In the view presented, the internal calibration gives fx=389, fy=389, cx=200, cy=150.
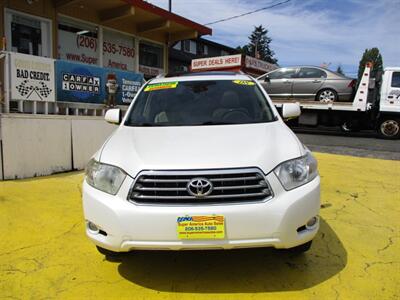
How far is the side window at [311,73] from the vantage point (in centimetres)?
1269

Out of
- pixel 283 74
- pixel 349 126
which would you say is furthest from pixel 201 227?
pixel 349 126

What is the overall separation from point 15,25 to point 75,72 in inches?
126

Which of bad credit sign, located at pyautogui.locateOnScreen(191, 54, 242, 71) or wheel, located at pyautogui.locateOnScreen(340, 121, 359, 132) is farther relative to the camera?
bad credit sign, located at pyautogui.locateOnScreen(191, 54, 242, 71)

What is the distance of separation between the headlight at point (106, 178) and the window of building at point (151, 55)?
10.3 m

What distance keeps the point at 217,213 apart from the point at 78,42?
947cm

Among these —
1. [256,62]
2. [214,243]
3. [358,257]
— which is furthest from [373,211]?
[256,62]

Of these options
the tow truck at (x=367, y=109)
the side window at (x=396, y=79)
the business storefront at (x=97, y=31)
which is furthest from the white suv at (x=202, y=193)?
the side window at (x=396, y=79)

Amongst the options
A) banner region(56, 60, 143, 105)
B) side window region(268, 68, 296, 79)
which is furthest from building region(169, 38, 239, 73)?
banner region(56, 60, 143, 105)

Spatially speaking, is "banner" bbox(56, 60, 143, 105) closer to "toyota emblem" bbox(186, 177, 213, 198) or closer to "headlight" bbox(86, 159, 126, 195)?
"headlight" bbox(86, 159, 126, 195)

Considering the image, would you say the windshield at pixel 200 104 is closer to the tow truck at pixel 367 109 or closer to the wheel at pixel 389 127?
the tow truck at pixel 367 109

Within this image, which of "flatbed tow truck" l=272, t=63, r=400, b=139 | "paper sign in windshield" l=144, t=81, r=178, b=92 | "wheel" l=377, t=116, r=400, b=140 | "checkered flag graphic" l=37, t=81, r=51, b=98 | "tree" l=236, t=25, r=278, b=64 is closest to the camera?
"paper sign in windshield" l=144, t=81, r=178, b=92

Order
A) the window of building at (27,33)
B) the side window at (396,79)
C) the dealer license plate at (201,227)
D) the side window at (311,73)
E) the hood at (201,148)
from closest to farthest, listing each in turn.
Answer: the dealer license plate at (201,227) → the hood at (201,148) → the window of building at (27,33) → the side window at (396,79) → the side window at (311,73)

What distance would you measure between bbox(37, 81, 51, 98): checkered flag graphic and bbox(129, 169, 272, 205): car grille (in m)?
4.61

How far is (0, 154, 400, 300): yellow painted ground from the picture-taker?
283 centimetres
